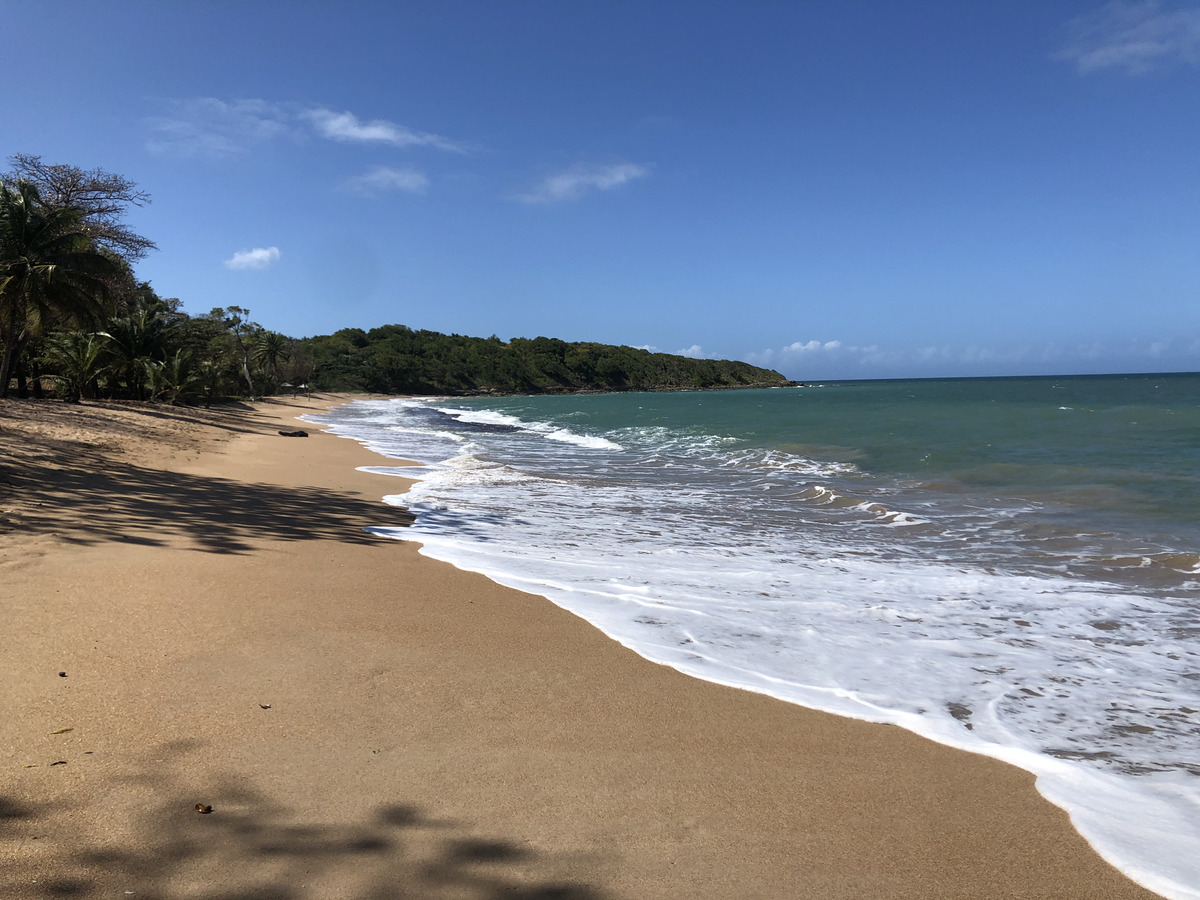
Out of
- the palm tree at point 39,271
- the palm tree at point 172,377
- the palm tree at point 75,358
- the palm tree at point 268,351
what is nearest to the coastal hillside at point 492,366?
the palm tree at point 268,351

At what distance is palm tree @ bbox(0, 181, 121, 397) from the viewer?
19.5 meters

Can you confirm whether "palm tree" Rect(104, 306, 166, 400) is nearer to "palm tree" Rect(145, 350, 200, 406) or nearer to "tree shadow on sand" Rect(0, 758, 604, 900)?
"palm tree" Rect(145, 350, 200, 406)

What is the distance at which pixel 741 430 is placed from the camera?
28141 mm

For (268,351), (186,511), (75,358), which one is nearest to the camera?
(186,511)

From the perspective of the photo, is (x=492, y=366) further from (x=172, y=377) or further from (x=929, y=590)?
(x=929, y=590)

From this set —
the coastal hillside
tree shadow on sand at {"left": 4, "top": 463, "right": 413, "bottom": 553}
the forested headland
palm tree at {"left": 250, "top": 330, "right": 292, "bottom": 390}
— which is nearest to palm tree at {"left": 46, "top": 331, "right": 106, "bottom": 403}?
the forested headland

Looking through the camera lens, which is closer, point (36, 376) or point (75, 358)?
point (75, 358)

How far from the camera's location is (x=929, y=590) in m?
6.12

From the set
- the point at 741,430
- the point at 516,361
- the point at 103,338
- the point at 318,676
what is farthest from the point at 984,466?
the point at 516,361

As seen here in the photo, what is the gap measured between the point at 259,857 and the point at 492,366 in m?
124

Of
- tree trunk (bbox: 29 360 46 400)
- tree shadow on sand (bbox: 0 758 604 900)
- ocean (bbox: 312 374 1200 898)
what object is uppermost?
tree trunk (bbox: 29 360 46 400)

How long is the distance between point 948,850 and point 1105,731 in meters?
1.63

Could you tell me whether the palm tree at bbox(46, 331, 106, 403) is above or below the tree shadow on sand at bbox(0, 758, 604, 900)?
above

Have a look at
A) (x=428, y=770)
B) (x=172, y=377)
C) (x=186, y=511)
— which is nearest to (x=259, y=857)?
(x=428, y=770)
